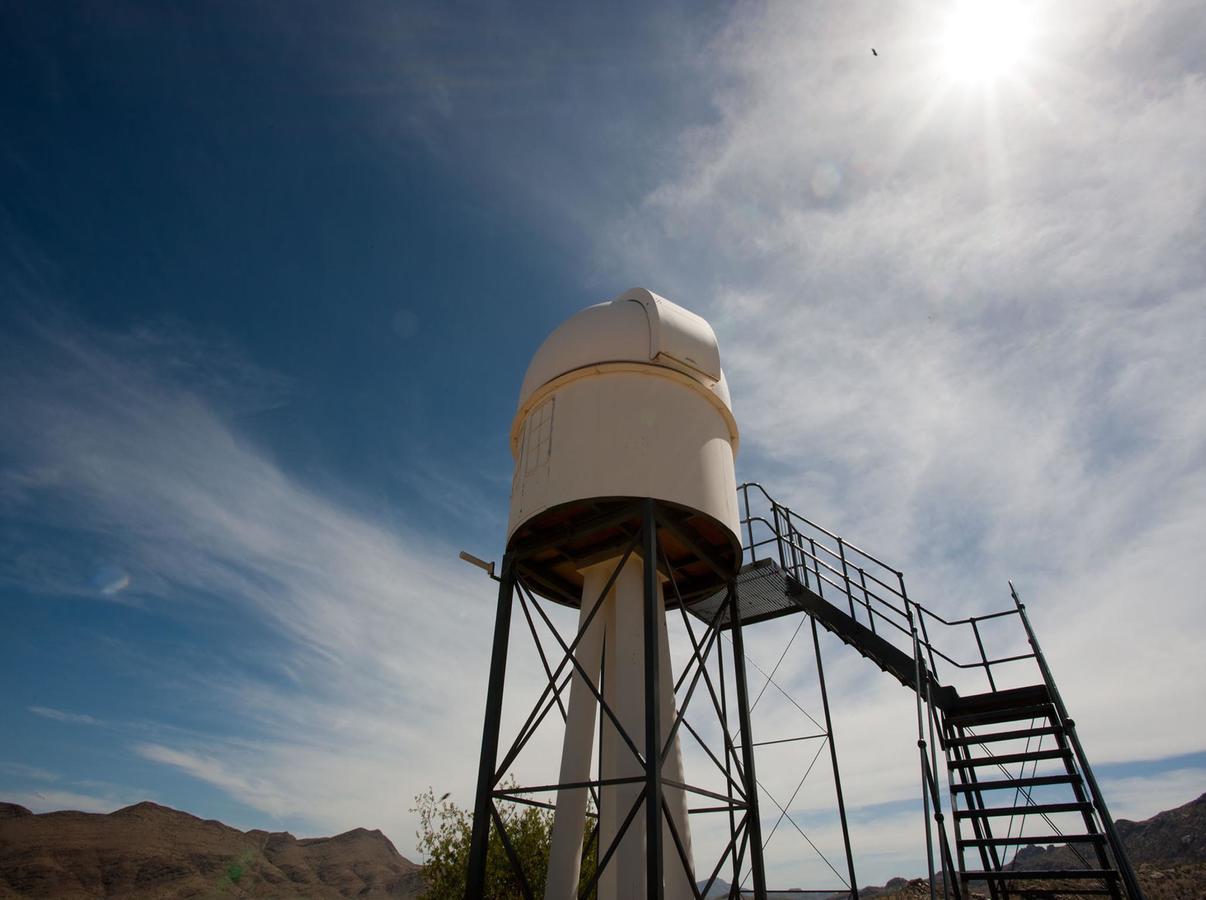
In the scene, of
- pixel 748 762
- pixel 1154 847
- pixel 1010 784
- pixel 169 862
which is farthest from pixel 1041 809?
pixel 169 862

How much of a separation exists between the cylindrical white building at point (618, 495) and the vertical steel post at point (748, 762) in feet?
2.30

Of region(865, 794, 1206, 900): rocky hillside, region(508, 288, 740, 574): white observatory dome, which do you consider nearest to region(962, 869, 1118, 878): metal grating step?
region(508, 288, 740, 574): white observatory dome

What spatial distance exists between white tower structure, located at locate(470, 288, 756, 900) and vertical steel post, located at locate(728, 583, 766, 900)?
675 mm

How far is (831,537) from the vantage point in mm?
11102

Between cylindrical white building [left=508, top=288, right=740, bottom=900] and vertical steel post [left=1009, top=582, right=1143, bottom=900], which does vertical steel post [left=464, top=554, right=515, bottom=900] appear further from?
vertical steel post [left=1009, top=582, right=1143, bottom=900]

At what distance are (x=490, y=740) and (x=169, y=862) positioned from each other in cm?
3228

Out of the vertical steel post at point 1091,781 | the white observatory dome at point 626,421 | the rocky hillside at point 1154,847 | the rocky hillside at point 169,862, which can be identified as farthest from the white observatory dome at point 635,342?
the rocky hillside at point 169,862

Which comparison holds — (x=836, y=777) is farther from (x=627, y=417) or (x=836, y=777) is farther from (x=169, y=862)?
(x=169, y=862)

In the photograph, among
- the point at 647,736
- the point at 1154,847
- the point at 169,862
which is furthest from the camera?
the point at 169,862

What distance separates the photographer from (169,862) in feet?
98.9

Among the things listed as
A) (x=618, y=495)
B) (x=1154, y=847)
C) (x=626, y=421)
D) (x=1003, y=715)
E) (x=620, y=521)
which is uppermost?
(x=626, y=421)

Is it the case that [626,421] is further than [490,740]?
Yes

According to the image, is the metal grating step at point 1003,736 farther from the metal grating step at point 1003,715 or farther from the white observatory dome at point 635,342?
the white observatory dome at point 635,342

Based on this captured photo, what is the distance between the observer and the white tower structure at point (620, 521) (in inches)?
298
